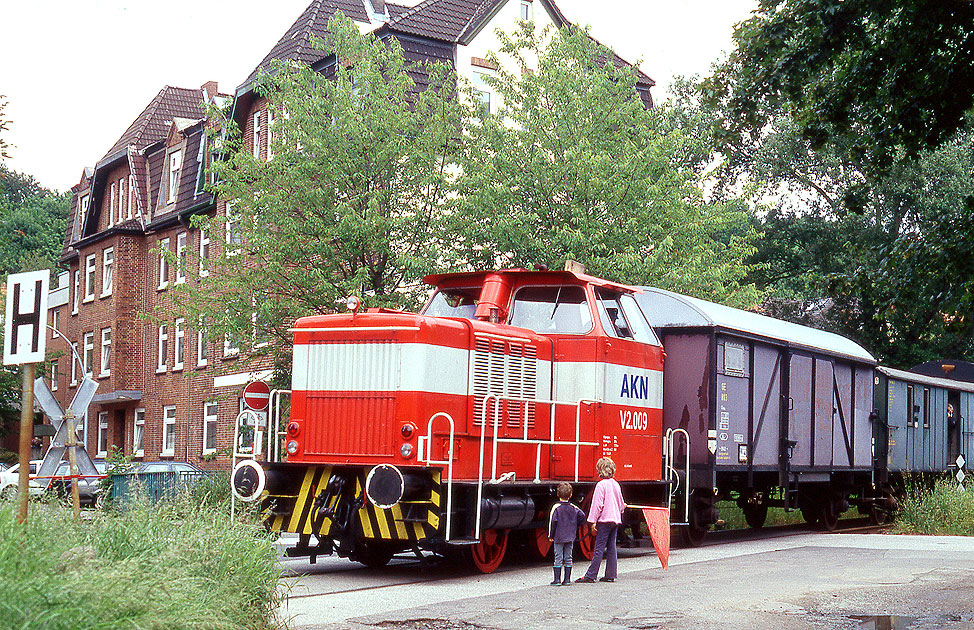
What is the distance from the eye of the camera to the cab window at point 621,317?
1496 cm

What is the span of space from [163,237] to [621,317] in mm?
30913

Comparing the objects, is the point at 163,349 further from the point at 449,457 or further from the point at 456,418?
the point at 449,457

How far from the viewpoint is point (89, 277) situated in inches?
Result: 1890

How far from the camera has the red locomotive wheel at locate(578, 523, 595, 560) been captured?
1493 centimetres

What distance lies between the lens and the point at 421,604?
1102 centimetres

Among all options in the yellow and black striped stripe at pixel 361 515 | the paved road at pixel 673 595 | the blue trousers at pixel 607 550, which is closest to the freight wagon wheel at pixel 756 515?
the paved road at pixel 673 595

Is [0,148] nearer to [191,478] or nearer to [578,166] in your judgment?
[191,478]

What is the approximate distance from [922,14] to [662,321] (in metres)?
5.31

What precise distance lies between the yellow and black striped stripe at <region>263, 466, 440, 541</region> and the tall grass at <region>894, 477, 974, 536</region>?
11.5m

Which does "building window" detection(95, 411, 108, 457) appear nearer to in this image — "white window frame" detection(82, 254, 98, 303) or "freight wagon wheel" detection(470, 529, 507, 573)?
"white window frame" detection(82, 254, 98, 303)

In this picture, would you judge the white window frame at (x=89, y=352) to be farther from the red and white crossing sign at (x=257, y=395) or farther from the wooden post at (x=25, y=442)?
the wooden post at (x=25, y=442)

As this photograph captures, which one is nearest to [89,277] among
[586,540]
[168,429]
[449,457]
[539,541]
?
[168,429]

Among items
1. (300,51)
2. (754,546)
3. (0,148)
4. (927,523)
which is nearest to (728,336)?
(754,546)

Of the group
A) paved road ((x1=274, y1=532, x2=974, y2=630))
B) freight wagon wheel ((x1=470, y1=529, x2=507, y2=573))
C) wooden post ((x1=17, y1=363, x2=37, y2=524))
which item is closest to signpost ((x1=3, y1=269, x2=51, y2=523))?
wooden post ((x1=17, y1=363, x2=37, y2=524))
